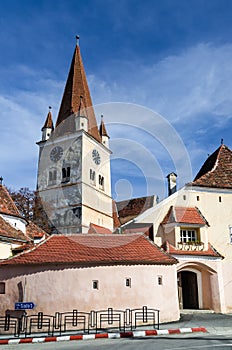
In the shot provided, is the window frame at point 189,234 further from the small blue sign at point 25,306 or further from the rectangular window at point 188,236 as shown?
the small blue sign at point 25,306

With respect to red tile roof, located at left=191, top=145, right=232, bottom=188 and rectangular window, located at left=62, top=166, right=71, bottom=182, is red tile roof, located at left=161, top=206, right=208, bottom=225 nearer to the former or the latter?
red tile roof, located at left=191, top=145, right=232, bottom=188

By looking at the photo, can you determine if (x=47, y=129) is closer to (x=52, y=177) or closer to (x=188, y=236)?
(x=52, y=177)

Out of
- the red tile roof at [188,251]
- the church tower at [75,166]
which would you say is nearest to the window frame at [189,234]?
the red tile roof at [188,251]

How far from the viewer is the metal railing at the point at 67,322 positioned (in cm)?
1608

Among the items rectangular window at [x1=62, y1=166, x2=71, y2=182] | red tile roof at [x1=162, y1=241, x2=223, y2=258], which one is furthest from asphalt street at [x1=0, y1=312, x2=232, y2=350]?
rectangular window at [x1=62, y1=166, x2=71, y2=182]

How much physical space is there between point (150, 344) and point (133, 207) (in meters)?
31.8

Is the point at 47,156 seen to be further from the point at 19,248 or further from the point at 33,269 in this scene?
the point at 33,269

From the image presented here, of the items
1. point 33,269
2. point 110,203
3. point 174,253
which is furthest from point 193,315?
point 110,203

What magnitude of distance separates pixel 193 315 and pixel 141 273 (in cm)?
542

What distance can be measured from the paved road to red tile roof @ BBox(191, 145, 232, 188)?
14.2 m

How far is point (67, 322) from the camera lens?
16.3 meters

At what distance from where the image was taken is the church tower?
4162 centimetres

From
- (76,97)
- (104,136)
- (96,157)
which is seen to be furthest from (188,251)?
(104,136)

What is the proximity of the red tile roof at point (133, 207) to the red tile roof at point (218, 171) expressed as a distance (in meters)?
11.1
